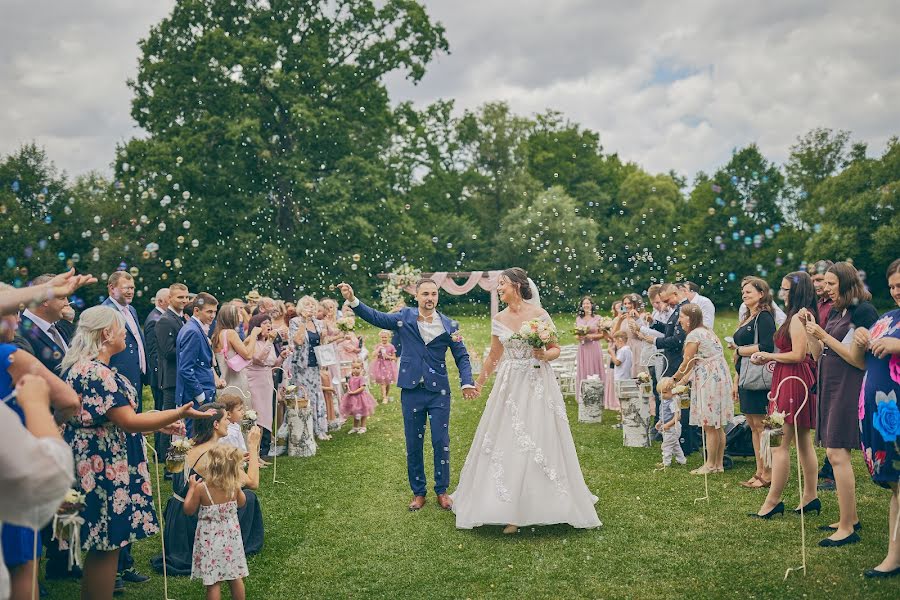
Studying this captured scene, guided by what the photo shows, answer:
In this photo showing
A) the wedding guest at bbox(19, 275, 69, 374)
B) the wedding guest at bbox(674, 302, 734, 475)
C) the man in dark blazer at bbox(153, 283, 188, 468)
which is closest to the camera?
the wedding guest at bbox(19, 275, 69, 374)

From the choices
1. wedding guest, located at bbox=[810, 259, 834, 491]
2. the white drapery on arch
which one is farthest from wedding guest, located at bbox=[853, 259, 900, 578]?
the white drapery on arch

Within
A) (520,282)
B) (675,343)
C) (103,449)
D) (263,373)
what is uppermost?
(520,282)

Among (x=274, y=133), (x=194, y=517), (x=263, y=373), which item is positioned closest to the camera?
(x=194, y=517)

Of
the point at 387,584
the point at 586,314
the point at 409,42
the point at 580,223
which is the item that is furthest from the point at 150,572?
the point at 580,223

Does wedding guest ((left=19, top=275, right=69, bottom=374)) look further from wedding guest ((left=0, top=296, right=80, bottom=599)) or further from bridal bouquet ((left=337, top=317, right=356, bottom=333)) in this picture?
bridal bouquet ((left=337, top=317, right=356, bottom=333))

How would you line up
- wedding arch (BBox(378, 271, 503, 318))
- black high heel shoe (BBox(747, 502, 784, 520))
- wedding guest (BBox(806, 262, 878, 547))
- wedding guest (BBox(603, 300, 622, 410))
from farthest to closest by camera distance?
1. wedding arch (BBox(378, 271, 503, 318))
2. wedding guest (BBox(603, 300, 622, 410))
3. black high heel shoe (BBox(747, 502, 784, 520))
4. wedding guest (BBox(806, 262, 878, 547))

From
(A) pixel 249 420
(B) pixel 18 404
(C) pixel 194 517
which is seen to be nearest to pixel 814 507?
(A) pixel 249 420

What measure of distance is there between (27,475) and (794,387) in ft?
20.2

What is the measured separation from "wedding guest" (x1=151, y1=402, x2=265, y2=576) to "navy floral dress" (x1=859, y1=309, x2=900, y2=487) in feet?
14.6

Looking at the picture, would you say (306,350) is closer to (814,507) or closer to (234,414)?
(234,414)

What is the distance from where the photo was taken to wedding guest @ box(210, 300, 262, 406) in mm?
8664

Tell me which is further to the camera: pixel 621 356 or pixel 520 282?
pixel 621 356

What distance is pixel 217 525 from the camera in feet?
16.2

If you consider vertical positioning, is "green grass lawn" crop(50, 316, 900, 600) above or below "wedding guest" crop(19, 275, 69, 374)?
below
